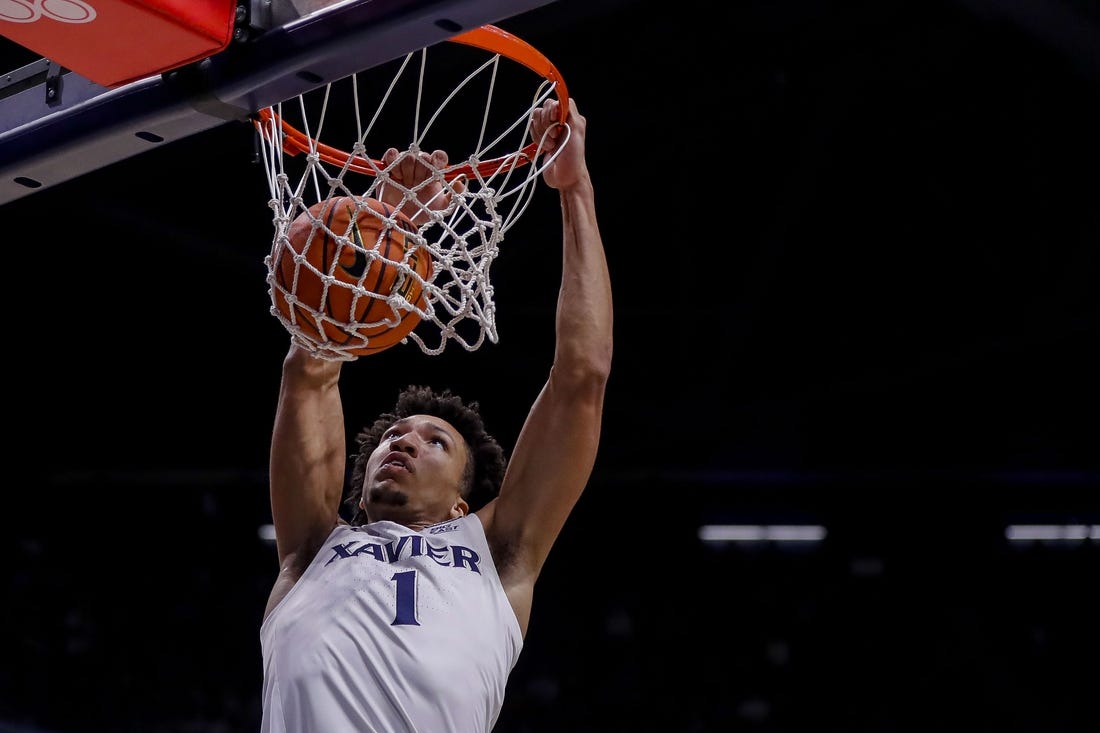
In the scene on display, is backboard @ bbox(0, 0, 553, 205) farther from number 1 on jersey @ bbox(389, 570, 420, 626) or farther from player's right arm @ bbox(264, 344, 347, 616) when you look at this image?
number 1 on jersey @ bbox(389, 570, 420, 626)

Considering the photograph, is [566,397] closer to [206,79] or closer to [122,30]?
[206,79]

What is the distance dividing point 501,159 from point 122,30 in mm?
996

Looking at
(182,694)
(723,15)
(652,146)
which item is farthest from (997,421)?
(182,694)

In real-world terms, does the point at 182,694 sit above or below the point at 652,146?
below

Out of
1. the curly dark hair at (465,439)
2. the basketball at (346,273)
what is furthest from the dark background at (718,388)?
the basketball at (346,273)

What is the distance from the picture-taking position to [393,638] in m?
2.34

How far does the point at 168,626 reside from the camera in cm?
871

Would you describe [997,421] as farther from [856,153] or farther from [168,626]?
[168,626]

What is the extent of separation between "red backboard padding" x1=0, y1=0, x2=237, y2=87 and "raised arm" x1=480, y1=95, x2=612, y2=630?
0.84 m

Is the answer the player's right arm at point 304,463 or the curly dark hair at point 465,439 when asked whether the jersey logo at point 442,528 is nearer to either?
the player's right arm at point 304,463

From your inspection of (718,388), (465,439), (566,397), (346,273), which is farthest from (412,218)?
(718,388)

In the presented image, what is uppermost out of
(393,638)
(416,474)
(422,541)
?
(416,474)

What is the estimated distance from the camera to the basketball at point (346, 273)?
7.23 ft

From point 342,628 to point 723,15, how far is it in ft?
10.3
